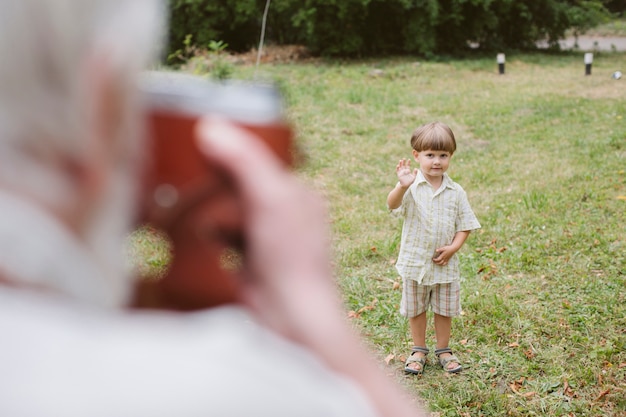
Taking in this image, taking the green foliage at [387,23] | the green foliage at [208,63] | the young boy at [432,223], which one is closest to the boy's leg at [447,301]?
the young boy at [432,223]

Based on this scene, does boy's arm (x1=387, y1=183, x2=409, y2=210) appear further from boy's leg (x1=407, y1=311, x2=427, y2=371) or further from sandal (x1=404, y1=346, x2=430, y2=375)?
sandal (x1=404, y1=346, x2=430, y2=375)

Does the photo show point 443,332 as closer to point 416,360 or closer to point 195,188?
point 416,360

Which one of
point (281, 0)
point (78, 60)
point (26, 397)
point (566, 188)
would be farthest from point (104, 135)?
point (281, 0)

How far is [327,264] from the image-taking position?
0.63 metres

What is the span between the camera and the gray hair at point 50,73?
511 mm

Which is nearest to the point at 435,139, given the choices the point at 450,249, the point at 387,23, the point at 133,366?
the point at 450,249

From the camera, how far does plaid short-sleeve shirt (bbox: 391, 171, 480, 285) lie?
3652 mm

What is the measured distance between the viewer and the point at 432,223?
144 inches

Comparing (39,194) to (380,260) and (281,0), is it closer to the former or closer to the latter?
(380,260)

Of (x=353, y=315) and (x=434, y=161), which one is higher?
(x=434, y=161)

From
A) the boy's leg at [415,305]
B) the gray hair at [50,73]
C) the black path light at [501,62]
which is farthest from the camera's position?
the black path light at [501,62]

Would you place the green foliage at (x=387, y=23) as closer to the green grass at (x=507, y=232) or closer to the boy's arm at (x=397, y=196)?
the green grass at (x=507, y=232)

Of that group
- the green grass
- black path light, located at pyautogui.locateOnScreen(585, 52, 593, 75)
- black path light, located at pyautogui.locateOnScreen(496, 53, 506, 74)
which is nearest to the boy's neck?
the green grass

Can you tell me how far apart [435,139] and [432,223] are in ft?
1.45
